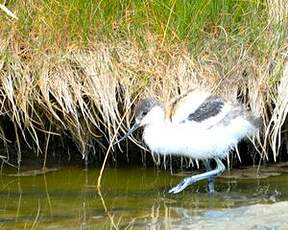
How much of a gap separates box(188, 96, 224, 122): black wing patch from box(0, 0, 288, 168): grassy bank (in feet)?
1.12

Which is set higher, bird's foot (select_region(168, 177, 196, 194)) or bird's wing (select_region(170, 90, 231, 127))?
bird's wing (select_region(170, 90, 231, 127))

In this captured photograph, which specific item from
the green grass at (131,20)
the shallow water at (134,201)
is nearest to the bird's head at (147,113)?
the shallow water at (134,201)

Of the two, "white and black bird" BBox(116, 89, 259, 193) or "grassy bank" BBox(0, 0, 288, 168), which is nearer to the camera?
"white and black bird" BBox(116, 89, 259, 193)

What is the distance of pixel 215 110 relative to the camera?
5992 millimetres

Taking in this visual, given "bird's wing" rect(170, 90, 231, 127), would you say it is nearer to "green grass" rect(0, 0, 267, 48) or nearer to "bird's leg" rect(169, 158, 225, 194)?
"bird's leg" rect(169, 158, 225, 194)

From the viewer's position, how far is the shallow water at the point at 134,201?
5.31 metres

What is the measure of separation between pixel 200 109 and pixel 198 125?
112mm

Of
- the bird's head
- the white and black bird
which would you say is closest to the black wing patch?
the white and black bird

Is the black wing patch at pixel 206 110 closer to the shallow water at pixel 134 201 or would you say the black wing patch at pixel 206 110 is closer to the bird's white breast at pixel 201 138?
the bird's white breast at pixel 201 138

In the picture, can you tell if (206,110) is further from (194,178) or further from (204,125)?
(194,178)

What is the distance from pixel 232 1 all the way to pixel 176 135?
1.33 m

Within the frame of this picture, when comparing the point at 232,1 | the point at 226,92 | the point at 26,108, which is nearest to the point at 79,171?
the point at 26,108

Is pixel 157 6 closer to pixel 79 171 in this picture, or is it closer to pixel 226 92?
pixel 226 92

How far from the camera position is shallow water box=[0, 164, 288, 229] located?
5.31 metres
